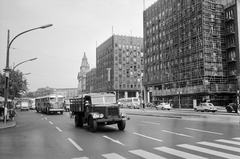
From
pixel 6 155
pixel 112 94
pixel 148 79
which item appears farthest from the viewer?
pixel 148 79

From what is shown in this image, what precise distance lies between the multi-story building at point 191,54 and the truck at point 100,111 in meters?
42.8

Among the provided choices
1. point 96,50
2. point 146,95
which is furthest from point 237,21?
point 96,50

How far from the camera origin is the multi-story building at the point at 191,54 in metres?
56.8

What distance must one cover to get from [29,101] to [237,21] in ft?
180

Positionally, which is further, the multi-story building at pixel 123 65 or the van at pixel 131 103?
the multi-story building at pixel 123 65

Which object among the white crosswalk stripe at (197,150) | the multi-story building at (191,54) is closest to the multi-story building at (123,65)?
the multi-story building at (191,54)

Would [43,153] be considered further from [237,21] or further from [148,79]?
[148,79]

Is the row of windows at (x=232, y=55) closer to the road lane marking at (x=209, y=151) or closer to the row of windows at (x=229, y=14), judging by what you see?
the row of windows at (x=229, y=14)

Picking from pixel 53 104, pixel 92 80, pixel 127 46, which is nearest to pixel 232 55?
pixel 53 104

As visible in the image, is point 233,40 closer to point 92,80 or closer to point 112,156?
point 112,156

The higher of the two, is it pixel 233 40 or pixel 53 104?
pixel 233 40

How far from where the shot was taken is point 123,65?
10469 cm

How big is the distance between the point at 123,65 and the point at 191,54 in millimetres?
46426

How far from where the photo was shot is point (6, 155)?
27.9 ft
